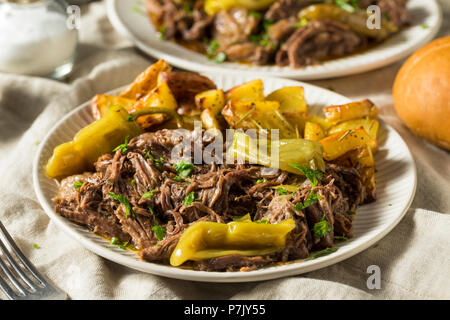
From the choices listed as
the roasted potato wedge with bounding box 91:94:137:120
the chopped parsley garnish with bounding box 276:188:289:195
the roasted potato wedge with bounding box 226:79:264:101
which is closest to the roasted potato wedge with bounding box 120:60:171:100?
the roasted potato wedge with bounding box 91:94:137:120

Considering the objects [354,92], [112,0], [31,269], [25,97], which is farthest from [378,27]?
[31,269]

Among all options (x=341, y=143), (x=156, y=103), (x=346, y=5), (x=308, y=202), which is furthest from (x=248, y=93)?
(x=346, y=5)

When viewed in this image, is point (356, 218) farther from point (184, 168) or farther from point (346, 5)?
point (346, 5)

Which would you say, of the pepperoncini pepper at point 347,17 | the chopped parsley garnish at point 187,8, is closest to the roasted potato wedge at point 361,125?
the pepperoncini pepper at point 347,17

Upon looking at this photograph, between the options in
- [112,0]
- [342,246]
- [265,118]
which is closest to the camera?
[342,246]
